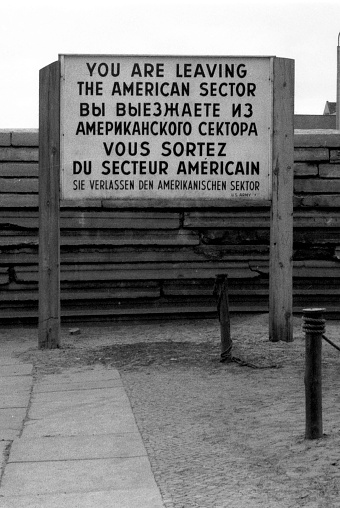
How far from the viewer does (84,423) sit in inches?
257

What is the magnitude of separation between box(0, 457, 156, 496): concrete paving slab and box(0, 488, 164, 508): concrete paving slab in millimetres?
84

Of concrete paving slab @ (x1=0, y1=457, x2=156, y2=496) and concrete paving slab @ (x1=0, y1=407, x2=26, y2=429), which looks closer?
concrete paving slab @ (x1=0, y1=457, x2=156, y2=496)

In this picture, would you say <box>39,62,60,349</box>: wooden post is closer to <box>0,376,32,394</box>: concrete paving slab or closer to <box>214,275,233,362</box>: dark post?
<box>0,376,32,394</box>: concrete paving slab

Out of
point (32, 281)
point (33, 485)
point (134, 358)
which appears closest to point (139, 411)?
point (33, 485)

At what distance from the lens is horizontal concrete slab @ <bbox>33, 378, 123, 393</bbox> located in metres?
8.00

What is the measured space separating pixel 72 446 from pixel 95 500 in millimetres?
1244

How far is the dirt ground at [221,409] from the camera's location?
186 inches

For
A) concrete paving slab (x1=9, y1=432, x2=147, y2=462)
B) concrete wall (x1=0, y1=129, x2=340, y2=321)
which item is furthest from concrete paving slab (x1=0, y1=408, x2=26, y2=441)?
concrete wall (x1=0, y1=129, x2=340, y2=321)

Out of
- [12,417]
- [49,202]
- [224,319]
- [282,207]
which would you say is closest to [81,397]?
[12,417]

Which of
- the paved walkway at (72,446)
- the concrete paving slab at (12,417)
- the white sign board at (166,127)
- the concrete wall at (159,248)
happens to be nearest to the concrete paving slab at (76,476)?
the paved walkway at (72,446)

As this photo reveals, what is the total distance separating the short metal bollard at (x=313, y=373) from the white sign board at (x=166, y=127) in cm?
508

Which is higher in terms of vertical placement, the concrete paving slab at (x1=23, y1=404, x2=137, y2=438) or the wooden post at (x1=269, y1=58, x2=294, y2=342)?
the wooden post at (x1=269, y1=58, x2=294, y2=342)

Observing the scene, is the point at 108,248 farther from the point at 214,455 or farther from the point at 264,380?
the point at 214,455

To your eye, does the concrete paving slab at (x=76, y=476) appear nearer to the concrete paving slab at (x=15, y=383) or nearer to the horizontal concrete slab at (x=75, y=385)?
the horizontal concrete slab at (x=75, y=385)
